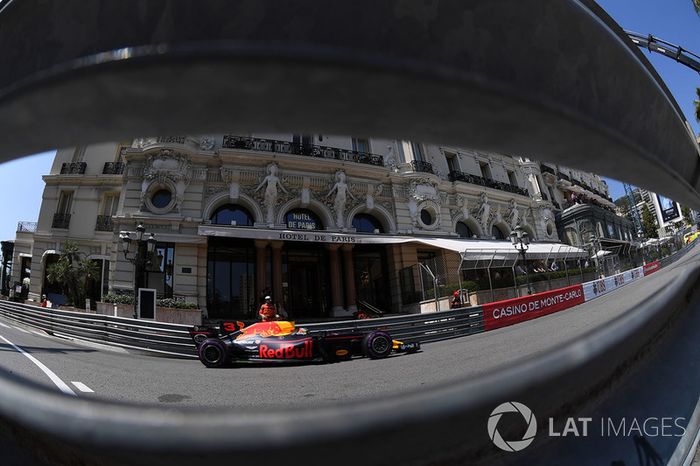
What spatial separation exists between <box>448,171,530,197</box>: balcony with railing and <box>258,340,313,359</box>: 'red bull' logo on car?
74 centimetres

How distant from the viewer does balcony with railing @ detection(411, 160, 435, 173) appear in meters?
1.02

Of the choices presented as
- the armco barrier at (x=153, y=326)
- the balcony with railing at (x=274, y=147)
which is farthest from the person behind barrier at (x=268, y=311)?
the balcony with railing at (x=274, y=147)

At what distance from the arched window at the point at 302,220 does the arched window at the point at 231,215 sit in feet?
0.65

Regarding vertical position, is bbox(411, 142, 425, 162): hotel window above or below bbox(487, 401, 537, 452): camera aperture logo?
above

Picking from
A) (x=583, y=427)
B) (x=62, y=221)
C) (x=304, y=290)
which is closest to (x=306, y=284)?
(x=304, y=290)

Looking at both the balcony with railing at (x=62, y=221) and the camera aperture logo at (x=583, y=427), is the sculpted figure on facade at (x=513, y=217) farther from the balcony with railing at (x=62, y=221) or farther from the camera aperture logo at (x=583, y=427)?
the balcony with railing at (x=62, y=221)

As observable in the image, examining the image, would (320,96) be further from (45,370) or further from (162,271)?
(162,271)

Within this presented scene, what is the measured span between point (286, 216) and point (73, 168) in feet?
3.69

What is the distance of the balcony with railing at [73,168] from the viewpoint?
1.53ft

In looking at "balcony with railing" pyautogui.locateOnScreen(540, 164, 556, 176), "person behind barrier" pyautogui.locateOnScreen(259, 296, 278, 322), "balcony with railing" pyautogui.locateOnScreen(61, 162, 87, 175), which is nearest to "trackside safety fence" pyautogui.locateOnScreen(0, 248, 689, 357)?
"balcony with railing" pyautogui.locateOnScreen(61, 162, 87, 175)

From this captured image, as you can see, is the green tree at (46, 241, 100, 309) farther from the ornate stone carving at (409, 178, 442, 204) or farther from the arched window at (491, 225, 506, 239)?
the arched window at (491, 225, 506, 239)

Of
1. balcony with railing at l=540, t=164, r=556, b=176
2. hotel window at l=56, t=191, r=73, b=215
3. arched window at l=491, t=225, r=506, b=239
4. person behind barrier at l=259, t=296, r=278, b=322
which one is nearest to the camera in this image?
hotel window at l=56, t=191, r=73, b=215

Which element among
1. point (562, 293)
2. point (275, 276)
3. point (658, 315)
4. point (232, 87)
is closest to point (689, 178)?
point (658, 315)

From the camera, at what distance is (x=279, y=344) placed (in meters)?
1.21
